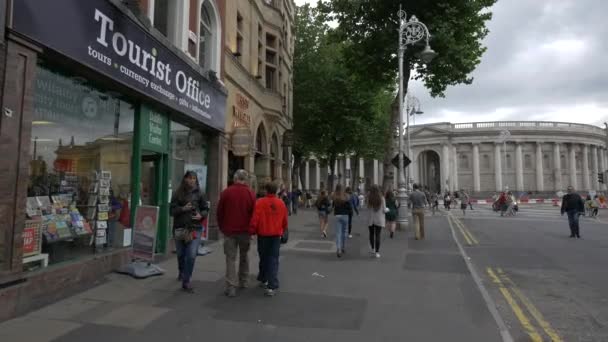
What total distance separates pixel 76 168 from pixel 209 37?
6.79 m

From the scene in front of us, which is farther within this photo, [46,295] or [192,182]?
[192,182]

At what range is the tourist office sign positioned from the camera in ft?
17.2

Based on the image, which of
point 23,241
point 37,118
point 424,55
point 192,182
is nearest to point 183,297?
point 192,182

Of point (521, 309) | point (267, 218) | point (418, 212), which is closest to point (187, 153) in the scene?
point (267, 218)

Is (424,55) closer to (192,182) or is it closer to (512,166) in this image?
(192,182)

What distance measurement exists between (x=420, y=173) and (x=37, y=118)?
89.8 metres

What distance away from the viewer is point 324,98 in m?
29.4

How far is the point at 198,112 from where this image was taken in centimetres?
1065

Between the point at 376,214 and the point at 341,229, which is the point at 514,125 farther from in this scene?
the point at 341,229

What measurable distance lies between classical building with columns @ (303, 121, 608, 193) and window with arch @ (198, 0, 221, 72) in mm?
66753

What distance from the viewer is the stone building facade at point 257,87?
13498 mm

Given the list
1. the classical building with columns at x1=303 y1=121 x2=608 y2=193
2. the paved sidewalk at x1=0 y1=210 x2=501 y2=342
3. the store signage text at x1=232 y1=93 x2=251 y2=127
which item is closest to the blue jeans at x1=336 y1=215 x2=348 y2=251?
the paved sidewalk at x1=0 y1=210 x2=501 y2=342

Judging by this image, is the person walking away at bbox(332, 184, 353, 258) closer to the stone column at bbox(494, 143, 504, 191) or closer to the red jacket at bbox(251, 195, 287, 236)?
the red jacket at bbox(251, 195, 287, 236)

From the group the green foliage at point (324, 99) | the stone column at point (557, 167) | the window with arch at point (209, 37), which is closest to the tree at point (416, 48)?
the green foliage at point (324, 99)
